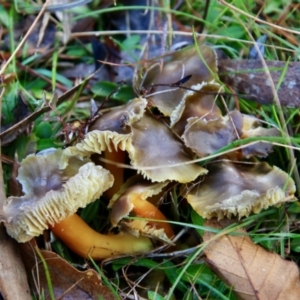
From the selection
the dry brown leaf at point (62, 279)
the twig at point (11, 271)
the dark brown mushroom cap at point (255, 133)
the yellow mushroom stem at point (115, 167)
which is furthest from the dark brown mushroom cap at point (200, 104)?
the twig at point (11, 271)

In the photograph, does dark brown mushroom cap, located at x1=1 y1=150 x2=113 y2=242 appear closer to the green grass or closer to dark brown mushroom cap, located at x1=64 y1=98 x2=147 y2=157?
dark brown mushroom cap, located at x1=64 y1=98 x2=147 y2=157

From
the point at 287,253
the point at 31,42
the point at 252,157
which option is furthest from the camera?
the point at 31,42

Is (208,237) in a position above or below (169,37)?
below

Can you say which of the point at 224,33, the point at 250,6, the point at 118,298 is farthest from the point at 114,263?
the point at 250,6

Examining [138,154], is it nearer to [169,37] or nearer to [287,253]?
[287,253]

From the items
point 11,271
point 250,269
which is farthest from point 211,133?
point 11,271
